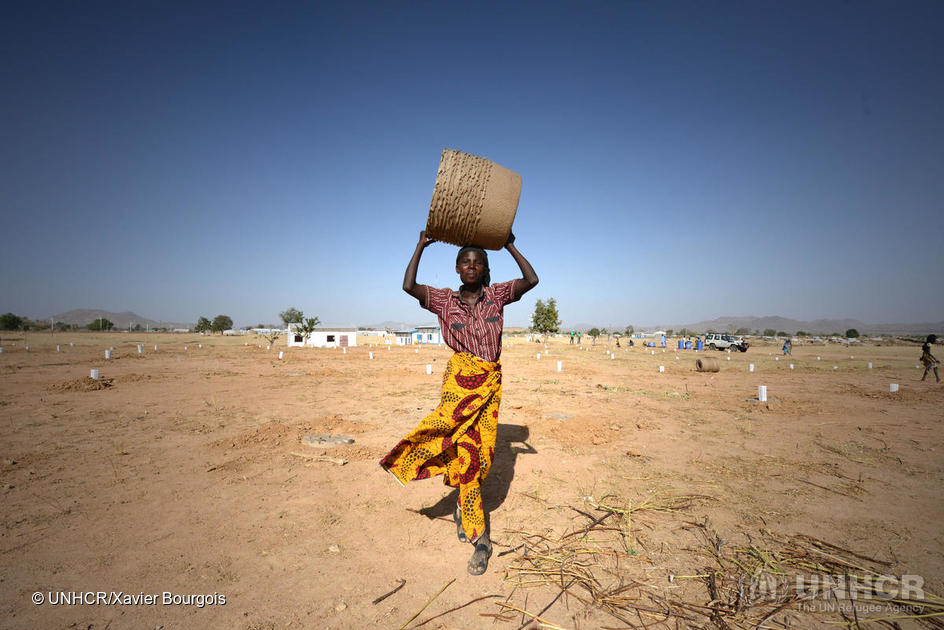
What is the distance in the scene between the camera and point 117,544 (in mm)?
2973

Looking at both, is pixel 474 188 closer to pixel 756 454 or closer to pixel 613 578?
pixel 613 578

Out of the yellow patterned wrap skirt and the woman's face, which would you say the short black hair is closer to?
the woman's face

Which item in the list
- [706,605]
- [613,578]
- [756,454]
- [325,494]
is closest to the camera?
[706,605]

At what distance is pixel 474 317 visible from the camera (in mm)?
3271

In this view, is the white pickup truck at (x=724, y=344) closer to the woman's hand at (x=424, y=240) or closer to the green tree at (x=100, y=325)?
the woman's hand at (x=424, y=240)

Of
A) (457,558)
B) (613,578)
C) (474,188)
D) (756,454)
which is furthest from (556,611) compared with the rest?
(756,454)

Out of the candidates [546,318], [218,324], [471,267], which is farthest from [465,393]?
→ [218,324]

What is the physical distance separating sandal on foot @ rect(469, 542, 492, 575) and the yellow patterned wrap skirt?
401 millimetres

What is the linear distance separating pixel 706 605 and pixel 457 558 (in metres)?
1.65

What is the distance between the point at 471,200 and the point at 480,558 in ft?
8.85

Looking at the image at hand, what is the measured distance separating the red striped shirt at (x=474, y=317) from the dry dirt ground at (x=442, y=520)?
1613 millimetres

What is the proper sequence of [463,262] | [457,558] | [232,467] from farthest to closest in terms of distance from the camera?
[232,467] → [463,262] → [457,558]

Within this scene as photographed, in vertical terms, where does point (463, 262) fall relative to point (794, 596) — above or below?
above

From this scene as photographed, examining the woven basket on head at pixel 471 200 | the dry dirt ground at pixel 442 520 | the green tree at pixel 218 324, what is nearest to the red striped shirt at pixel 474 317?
the woven basket on head at pixel 471 200
